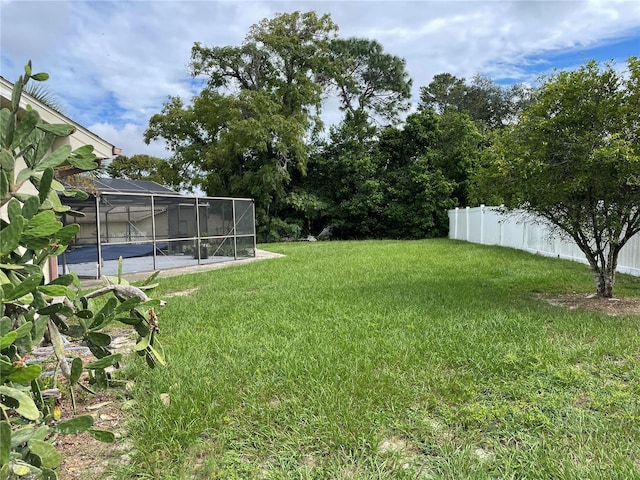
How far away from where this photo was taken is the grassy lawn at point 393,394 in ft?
6.90

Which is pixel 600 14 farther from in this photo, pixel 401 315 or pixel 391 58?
pixel 391 58

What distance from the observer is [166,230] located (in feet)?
41.3

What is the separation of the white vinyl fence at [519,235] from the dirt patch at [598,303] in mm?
870

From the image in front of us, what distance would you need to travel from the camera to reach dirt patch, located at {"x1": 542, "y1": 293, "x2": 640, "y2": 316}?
16.4 ft

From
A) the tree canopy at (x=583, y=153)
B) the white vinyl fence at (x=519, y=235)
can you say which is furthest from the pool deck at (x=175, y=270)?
the white vinyl fence at (x=519, y=235)

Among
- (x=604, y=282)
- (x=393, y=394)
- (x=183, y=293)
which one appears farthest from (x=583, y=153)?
(x=183, y=293)

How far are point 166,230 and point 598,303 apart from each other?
10.9 metres

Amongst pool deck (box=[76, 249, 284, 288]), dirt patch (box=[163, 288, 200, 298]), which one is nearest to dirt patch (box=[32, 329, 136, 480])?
dirt patch (box=[163, 288, 200, 298])

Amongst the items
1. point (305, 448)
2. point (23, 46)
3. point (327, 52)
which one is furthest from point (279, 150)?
point (305, 448)

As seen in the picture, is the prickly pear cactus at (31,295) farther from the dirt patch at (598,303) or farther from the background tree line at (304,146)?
the background tree line at (304,146)

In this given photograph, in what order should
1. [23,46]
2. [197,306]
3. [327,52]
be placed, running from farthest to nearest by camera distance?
[327,52]
[197,306]
[23,46]

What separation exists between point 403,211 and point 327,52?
32.7 feet

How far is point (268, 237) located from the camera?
22672mm

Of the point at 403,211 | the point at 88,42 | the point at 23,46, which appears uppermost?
the point at 88,42
